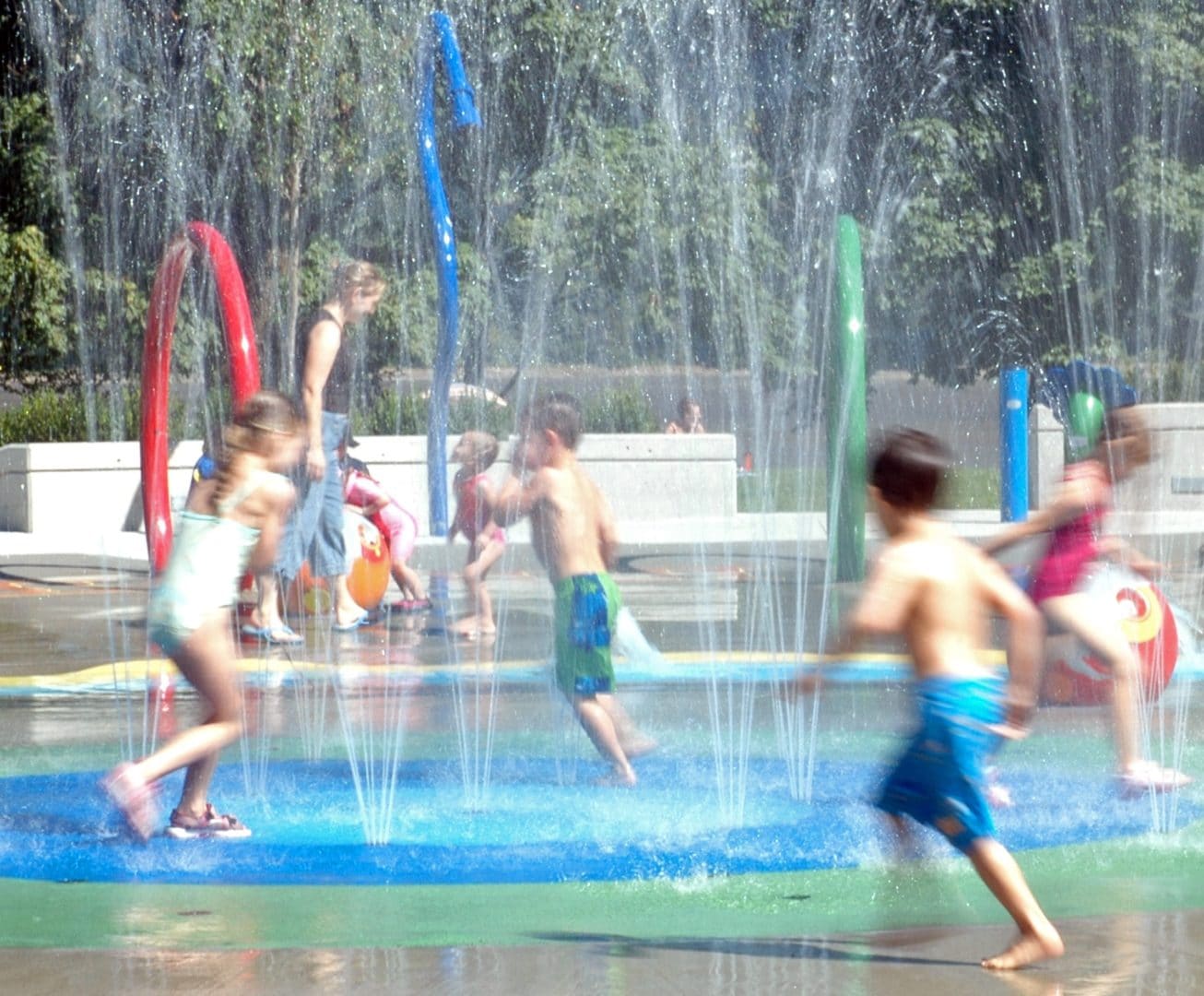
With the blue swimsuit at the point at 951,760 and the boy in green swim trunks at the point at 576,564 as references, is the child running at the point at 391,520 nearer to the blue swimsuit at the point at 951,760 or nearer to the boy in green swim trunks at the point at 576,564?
the boy in green swim trunks at the point at 576,564

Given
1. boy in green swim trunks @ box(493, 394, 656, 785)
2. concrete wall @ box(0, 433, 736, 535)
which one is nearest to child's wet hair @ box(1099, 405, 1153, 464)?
boy in green swim trunks @ box(493, 394, 656, 785)

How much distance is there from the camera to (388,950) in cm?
438

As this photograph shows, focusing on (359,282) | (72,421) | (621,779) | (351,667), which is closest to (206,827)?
(621,779)

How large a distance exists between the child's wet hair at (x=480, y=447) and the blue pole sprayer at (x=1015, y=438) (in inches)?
301

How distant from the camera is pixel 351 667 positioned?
31.4ft

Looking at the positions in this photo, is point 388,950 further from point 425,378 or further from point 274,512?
point 425,378

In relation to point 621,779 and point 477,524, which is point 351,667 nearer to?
point 477,524

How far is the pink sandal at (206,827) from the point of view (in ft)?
18.1

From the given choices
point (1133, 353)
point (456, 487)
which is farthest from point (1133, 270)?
point (456, 487)

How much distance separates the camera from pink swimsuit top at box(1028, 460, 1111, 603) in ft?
19.5

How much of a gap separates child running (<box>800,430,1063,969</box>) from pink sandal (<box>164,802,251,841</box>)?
2058 mm

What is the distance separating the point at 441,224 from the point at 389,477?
5904mm

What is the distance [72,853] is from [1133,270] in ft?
78.0

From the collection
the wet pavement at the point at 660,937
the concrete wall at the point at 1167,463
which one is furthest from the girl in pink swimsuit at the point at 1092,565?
the concrete wall at the point at 1167,463
